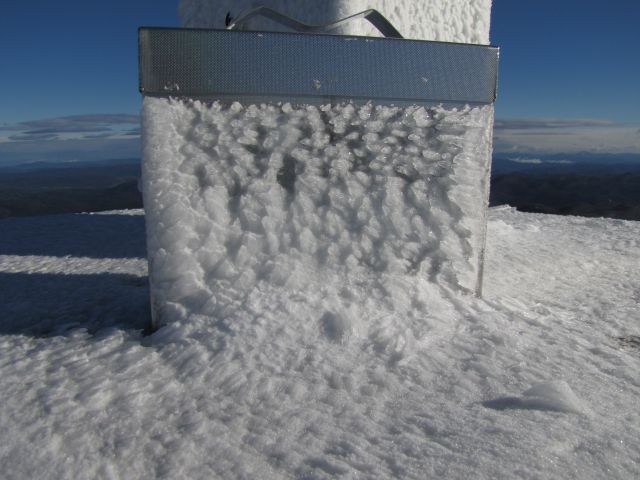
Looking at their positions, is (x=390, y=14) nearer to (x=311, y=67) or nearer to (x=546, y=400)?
(x=311, y=67)

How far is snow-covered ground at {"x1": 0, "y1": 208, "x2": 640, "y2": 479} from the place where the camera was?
42.1 inches

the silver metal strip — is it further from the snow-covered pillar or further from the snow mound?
the snow mound

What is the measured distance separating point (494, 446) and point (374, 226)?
0.86m

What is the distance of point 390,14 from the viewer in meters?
2.49

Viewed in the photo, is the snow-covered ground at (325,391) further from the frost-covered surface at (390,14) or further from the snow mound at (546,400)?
the frost-covered surface at (390,14)

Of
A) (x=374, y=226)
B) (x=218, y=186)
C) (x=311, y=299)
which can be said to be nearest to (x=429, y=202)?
(x=374, y=226)

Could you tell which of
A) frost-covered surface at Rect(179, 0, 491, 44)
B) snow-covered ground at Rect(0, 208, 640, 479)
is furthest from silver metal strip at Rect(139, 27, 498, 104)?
snow-covered ground at Rect(0, 208, 640, 479)

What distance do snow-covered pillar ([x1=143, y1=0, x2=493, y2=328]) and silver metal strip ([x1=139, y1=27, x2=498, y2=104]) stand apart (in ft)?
0.12

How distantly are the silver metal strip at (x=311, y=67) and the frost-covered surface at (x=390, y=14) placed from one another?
515 mm

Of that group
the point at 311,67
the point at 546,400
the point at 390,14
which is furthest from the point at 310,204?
the point at 390,14

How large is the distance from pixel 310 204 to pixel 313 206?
12 millimetres

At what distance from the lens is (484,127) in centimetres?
187

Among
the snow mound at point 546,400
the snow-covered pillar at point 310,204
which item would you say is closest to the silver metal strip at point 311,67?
the snow-covered pillar at point 310,204

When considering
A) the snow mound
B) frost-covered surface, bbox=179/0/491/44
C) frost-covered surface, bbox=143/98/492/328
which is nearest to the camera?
the snow mound
